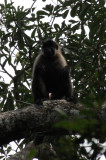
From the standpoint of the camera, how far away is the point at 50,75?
20.1 ft

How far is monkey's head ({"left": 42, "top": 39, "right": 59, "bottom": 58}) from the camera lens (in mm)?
6430

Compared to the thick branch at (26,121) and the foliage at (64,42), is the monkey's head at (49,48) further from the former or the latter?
the thick branch at (26,121)

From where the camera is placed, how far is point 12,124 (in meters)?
3.33

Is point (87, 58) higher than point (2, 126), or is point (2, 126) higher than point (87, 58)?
point (87, 58)

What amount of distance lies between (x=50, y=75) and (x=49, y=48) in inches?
31.0

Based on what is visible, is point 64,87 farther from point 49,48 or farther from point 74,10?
point 74,10

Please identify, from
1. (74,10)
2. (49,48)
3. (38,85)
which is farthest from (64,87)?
(74,10)

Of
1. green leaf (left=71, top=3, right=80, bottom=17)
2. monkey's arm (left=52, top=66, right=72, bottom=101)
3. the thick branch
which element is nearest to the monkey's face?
monkey's arm (left=52, top=66, right=72, bottom=101)

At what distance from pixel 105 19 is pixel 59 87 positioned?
5.81 feet

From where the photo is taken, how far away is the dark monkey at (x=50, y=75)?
5484mm

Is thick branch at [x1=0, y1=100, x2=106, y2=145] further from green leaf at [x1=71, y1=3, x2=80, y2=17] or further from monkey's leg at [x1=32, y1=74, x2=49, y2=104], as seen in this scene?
green leaf at [x1=71, y1=3, x2=80, y2=17]

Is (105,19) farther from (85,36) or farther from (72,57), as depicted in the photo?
(72,57)

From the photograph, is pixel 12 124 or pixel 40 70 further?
pixel 40 70

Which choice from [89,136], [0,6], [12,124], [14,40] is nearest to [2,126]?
[12,124]
